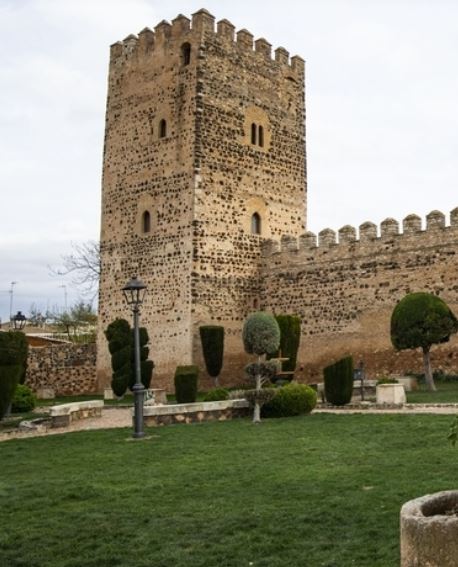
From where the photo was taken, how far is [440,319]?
1748 cm

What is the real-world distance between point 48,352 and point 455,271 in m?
14.5

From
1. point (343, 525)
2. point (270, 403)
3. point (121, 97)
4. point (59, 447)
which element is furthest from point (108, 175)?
point (343, 525)

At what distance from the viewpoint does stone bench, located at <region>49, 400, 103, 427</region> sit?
14.1 metres

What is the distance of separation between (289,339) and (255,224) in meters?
4.91

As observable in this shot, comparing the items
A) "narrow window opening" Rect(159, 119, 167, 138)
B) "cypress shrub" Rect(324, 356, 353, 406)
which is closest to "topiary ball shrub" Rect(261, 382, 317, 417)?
"cypress shrub" Rect(324, 356, 353, 406)

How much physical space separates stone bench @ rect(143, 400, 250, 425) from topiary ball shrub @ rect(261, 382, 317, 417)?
0.62 meters

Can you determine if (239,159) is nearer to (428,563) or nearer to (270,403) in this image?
(270,403)

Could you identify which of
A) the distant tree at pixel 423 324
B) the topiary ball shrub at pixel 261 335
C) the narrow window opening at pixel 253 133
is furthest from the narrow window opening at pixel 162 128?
the topiary ball shrub at pixel 261 335

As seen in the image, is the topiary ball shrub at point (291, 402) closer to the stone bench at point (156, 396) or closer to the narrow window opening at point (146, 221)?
the stone bench at point (156, 396)

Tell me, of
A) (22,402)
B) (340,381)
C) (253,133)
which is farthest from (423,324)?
(253,133)

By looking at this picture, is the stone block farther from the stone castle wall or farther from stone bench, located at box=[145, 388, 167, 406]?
stone bench, located at box=[145, 388, 167, 406]

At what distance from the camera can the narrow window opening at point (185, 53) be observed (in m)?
23.8

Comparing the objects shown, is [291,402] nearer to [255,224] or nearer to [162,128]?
[255,224]

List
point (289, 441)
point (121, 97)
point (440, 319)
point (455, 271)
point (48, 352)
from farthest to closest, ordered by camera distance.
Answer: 1. point (48, 352)
2. point (121, 97)
3. point (455, 271)
4. point (440, 319)
5. point (289, 441)
